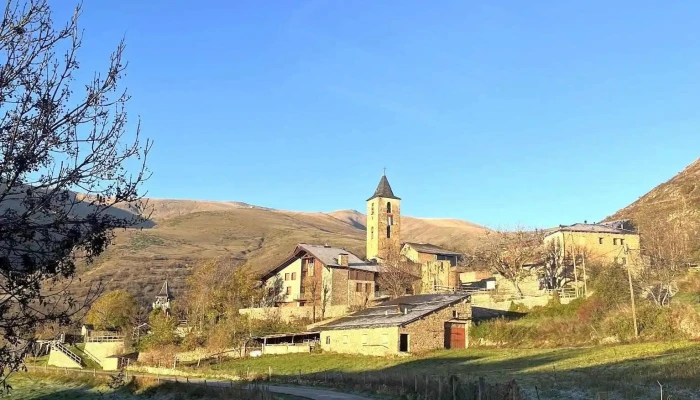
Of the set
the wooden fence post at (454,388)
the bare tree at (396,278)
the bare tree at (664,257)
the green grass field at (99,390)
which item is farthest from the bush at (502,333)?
the wooden fence post at (454,388)

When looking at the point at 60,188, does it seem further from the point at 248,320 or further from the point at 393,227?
the point at 393,227

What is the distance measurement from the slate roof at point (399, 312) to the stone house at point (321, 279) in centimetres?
1349

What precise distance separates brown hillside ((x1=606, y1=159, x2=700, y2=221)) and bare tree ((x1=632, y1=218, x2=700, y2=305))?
1314 centimetres

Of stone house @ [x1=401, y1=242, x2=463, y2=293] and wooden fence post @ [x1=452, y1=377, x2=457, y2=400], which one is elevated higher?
stone house @ [x1=401, y1=242, x2=463, y2=293]

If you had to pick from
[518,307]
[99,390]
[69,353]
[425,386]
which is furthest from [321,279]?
[425,386]

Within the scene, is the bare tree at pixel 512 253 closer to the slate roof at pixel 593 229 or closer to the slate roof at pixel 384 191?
the slate roof at pixel 593 229

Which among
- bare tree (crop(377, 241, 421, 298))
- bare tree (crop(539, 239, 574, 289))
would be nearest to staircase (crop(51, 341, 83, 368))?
bare tree (crop(377, 241, 421, 298))

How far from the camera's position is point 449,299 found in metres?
52.3

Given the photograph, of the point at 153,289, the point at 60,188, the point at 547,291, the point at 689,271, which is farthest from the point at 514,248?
the point at 153,289

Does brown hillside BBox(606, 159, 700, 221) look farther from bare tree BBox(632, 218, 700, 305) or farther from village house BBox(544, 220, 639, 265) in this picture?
village house BBox(544, 220, 639, 265)

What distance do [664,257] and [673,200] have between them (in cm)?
4628

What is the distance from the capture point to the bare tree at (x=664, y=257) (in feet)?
161

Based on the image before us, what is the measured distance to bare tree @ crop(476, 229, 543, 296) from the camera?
64812 millimetres

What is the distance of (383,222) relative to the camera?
99875mm
